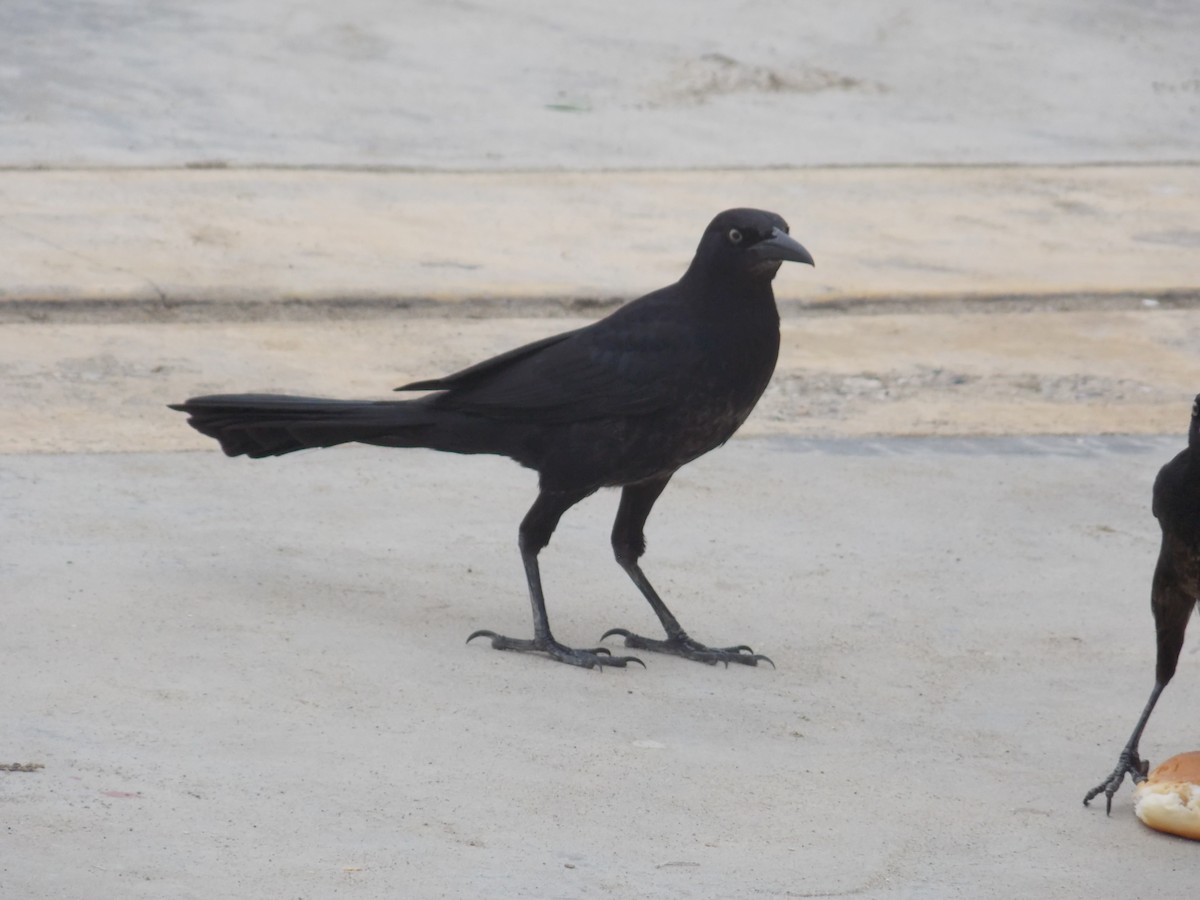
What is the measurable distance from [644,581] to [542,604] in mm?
336

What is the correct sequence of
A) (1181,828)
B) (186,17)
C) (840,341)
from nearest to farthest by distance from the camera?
(1181,828) < (840,341) < (186,17)

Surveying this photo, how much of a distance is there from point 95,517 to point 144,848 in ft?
7.35

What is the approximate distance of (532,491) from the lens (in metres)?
6.20

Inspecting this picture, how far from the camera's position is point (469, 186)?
10.2 m

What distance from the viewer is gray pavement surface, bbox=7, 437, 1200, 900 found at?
355cm

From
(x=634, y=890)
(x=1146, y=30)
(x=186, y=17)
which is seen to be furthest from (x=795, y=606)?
(x=1146, y=30)

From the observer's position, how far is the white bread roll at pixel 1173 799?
12.6 feet

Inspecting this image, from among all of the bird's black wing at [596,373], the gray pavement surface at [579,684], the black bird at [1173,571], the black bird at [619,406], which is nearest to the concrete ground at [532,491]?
the gray pavement surface at [579,684]

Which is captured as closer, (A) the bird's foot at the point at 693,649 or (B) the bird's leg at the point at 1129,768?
(B) the bird's leg at the point at 1129,768

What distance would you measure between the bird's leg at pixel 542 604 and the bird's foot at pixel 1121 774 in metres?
1.31

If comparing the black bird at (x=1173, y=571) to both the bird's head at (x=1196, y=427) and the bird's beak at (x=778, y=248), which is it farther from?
the bird's beak at (x=778, y=248)

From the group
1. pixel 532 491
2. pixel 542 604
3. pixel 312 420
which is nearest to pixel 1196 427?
pixel 542 604

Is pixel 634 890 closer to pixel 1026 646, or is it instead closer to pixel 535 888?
pixel 535 888

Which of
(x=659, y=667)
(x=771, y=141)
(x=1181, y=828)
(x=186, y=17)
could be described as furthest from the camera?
(x=186, y=17)
